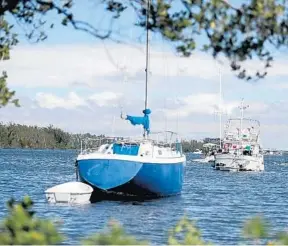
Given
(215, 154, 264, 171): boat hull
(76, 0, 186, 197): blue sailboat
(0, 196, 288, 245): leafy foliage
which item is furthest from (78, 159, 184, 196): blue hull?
(215, 154, 264, 171): boat hull

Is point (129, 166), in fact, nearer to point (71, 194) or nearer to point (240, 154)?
point (71, 194)

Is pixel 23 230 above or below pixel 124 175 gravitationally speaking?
below

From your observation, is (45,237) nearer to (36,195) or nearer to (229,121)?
(36,195)

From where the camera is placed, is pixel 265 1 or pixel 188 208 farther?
pixel 188 208

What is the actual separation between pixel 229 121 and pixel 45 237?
313 feet

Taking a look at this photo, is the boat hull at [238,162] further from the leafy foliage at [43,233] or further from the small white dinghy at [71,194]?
the leafy foliage at [43,233]

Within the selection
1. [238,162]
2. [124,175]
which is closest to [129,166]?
[124,175]

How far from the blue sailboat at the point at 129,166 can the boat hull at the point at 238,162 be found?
53.4 meters

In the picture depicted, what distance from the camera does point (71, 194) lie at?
37.5 m

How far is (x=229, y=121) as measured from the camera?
3994 inches

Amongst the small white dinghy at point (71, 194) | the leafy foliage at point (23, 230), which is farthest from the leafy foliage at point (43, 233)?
the small white dinghy at point (71, 194)

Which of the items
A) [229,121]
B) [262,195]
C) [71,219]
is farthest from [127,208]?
[229,121]

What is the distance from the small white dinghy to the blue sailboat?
51 cm

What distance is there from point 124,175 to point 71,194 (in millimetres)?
2939
